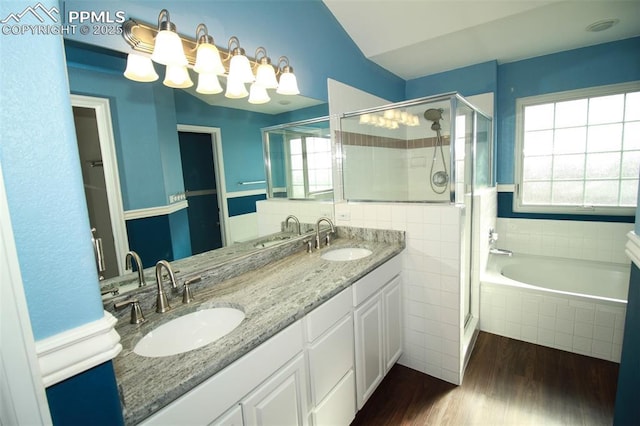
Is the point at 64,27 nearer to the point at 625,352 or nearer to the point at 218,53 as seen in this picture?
the point at 218,53

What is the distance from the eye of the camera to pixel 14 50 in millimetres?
481

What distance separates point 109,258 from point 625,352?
2088 mm

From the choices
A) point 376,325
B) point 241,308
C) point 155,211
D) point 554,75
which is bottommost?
point 376,325

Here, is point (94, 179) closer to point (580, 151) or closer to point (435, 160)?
point (435, 160)

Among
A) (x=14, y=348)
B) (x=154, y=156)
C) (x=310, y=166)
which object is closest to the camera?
(x=14, y=348)

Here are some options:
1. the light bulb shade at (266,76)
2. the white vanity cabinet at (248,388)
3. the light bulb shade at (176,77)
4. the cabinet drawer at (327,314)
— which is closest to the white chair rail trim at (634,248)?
the cabinet drawer at (327,314)

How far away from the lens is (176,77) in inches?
52.5

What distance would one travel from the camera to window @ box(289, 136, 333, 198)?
2.17 metres

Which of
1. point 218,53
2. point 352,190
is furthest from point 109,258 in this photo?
point 352,190

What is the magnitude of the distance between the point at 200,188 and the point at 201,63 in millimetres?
587

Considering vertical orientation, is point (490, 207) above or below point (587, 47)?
below

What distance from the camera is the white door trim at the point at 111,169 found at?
1.11m

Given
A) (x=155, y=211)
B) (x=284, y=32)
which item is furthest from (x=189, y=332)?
(x=284, y=32)

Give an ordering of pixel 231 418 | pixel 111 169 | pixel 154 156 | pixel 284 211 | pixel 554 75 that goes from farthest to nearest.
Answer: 1. pixel 554 75
2. pixel 284 211
3. pixel 154 156
4. pixel 111 169
5. pixel 231 418
